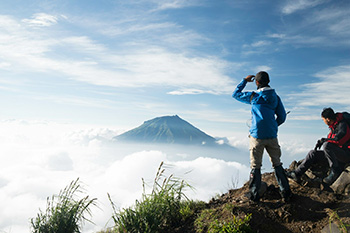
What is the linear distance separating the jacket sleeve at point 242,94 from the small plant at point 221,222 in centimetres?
239

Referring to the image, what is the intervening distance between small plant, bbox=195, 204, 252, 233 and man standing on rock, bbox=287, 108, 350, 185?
2.24 m

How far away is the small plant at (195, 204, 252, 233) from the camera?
5688 mm

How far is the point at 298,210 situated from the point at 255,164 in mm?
1302

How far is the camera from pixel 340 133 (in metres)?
6.99

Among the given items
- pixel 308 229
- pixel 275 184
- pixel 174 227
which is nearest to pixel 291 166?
pixel 275 184

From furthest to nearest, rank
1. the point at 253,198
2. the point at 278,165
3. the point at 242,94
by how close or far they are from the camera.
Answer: the point at 242,94, the point at 253,198, the point at 278,165

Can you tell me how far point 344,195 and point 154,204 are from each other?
4370mm

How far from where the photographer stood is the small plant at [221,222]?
224 inches

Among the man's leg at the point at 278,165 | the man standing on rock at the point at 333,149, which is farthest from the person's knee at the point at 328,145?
the man's leg at the point at 278,165

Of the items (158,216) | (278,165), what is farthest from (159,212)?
(278,165)

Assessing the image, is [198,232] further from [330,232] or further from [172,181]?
[330,232]

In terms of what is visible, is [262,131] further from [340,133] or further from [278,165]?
[340,133]

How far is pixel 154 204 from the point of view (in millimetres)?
6562

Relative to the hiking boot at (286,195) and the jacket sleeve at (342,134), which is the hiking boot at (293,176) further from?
the jacket sleeve at (342,134)
